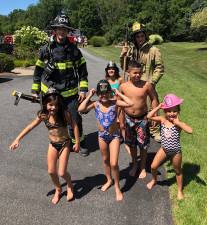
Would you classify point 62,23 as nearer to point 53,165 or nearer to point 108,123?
point 108,123

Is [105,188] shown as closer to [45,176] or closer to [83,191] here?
[83,191]

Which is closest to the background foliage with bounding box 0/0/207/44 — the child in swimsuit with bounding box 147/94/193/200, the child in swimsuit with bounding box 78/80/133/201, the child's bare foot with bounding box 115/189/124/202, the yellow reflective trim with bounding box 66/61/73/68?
the yellow reflective trim with bounding box 66/61/73/68

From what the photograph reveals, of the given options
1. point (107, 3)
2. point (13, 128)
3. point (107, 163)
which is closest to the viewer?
point (107, 163)

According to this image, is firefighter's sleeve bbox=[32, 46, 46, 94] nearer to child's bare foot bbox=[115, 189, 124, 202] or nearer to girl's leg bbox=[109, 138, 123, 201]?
girl's leg bbox=[109, 138, 123, 201]

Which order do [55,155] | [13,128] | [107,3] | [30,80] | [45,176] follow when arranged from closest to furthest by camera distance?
[55,155] < [45,176] < [13,128] < [30,80] < [107,3]

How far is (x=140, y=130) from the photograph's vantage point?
6.14m

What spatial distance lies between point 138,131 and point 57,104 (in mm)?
1576

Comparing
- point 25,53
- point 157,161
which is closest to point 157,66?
point 157,161

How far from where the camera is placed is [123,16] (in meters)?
88.5

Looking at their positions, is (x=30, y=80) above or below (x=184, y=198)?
below

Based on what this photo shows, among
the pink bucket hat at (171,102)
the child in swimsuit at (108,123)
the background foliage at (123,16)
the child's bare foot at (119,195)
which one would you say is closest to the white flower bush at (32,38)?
the background foliage at (123,16)

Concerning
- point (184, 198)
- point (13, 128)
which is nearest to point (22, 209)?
point (184, 198)

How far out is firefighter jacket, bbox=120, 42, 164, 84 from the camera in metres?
7.34

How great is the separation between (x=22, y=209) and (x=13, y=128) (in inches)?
164
